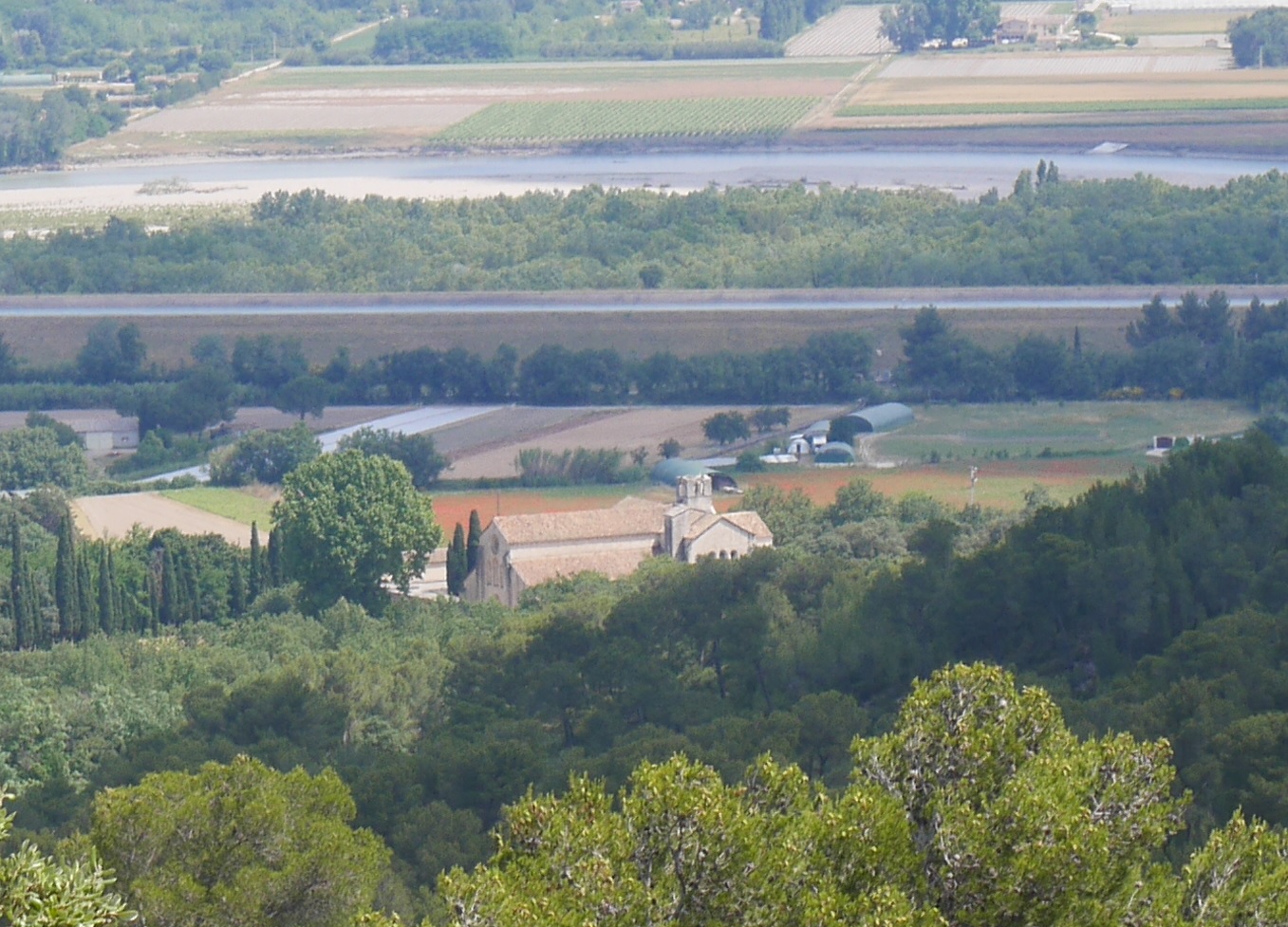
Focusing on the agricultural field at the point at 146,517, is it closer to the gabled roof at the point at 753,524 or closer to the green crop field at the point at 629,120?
the gabled roof at the point at 753,524

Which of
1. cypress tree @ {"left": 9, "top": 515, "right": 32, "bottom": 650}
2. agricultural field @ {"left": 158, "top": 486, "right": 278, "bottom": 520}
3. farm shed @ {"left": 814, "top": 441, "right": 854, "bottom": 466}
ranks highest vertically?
cypress tree @ {"left": 9, "top": 515, "right": 32, "bottom": 650}

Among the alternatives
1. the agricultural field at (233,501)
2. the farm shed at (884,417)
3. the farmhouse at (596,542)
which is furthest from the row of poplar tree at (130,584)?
the farm shed at (884,417)

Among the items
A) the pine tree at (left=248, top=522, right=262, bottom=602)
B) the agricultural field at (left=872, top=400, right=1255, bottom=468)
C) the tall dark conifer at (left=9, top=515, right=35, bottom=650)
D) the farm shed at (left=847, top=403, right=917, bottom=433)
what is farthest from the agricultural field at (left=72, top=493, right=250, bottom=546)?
the farm shed at (left=847, top=403, right=917, bottom=433)

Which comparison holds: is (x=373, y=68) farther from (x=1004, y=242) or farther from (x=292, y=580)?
(x=292, y=580)

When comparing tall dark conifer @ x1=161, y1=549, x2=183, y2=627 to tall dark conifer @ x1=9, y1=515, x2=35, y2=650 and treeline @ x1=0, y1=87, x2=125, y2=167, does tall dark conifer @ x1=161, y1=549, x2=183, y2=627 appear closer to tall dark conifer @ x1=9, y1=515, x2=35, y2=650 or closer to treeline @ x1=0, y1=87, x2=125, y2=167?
tall dark conifer @ x1=9, y1=515, x2=35, y2=650

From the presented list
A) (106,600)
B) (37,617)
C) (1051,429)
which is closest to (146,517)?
(106,600)

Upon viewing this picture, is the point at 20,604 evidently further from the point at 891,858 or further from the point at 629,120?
the point at 629,120
